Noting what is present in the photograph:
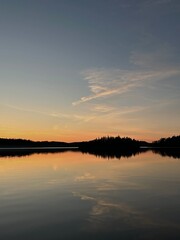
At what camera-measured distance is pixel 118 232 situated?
1345cm

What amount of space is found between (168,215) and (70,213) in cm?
512

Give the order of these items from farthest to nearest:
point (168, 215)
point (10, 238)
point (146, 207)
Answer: point (146, 207) < point (168, 215) < point (10, 238)

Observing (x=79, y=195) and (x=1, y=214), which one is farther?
(x=79, y=195)

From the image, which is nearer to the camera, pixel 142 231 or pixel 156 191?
pixel 142 231

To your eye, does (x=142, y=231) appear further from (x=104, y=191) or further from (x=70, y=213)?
(x=104, y=191)

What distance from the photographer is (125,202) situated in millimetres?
19875

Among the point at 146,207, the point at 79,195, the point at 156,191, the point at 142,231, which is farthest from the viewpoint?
the point at 156,191

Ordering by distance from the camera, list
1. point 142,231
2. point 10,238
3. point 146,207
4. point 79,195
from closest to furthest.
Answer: point 10,238, point 142,231, point 146,207, point 79,195

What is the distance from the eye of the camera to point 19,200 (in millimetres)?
20531

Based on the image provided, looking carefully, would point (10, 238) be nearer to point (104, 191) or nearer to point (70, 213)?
point (70, 213)

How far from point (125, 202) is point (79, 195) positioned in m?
3.93

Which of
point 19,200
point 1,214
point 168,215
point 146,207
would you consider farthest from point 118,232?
point 19,200

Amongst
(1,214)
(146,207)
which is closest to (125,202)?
(146,207)

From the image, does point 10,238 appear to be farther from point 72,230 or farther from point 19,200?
point 19,200
